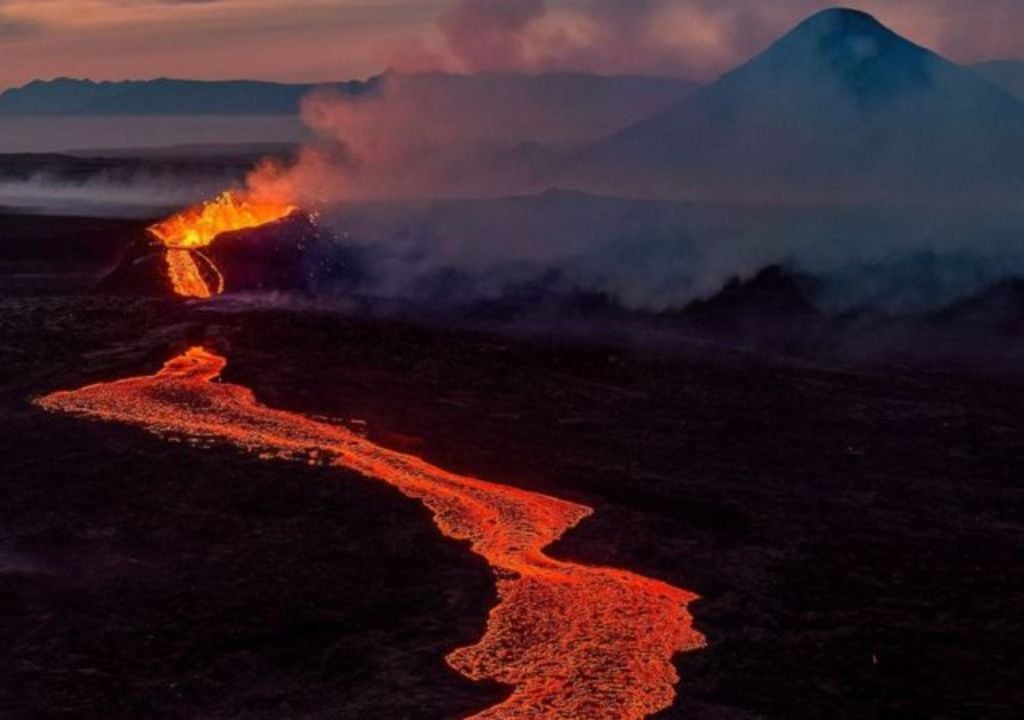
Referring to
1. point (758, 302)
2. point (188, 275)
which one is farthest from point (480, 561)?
point (188, 275)

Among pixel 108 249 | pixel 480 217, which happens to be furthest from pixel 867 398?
pixel 108 249

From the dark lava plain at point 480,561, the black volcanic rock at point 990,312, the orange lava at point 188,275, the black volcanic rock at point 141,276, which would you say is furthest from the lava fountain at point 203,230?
the black volcanic rock at point 990,312

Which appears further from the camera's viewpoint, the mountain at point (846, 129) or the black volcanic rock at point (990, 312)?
the mountain at point (846, 129)

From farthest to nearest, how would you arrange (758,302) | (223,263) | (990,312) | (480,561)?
(223,263) → (758,302) → (990,312) → (480,561)

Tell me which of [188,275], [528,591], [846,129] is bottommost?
[528,591]

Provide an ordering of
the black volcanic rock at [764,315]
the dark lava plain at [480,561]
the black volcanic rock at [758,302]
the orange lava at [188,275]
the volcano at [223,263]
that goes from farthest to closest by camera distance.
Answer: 1. the volcano at [223,263]
2. the orange lava at [188,275]
3. the black volcanic rock at [758,302]
4. the black volcanic rock at [764,315]
5. the dark lava plain at [480,561]

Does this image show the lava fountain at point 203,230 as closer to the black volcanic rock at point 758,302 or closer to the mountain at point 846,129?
the black volcanic rock at point 758,302

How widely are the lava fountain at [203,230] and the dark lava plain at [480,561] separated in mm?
10760

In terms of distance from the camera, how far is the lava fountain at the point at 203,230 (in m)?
41.7

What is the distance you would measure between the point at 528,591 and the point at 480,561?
1297mm

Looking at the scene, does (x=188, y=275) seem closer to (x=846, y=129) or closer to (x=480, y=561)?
(x=480, y=561)

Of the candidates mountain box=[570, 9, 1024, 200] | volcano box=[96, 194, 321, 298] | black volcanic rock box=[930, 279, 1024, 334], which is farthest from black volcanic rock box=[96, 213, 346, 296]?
mountain box=[570, 9, 1024, 200]

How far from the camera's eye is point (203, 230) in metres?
49.2

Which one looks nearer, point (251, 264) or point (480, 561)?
point (480, 561)
